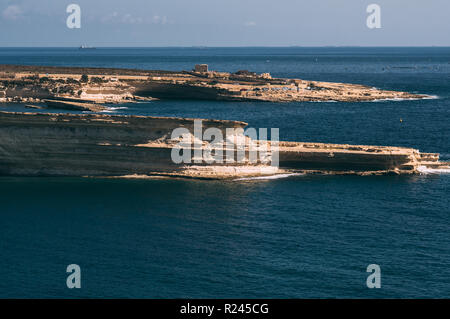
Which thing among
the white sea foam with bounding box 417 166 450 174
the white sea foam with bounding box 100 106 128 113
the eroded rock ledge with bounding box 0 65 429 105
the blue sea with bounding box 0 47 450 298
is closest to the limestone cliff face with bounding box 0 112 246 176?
the blue sea with bounding box 0 47 450 298

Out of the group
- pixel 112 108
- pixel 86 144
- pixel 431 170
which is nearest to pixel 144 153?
pixel 86 144

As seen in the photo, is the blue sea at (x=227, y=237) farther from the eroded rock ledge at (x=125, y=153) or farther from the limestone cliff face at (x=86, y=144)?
the limestone cliff face at (x=86, y=144)

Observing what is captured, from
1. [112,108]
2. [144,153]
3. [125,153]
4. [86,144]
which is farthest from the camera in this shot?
[112,108]

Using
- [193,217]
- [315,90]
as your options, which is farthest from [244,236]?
[315,90]

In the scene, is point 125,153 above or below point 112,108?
below

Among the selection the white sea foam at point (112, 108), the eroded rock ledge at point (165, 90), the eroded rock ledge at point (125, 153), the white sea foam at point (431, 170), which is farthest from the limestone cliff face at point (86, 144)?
the eroded rock ledge at point (165, 90)

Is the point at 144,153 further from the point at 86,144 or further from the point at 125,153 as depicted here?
the point at 86,144

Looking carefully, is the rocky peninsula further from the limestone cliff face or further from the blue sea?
the blue sea

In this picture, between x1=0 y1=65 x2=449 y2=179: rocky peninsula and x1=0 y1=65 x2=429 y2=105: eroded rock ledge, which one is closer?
x1=0 y1=65 x2=449 y2=179: rocky peninsula
